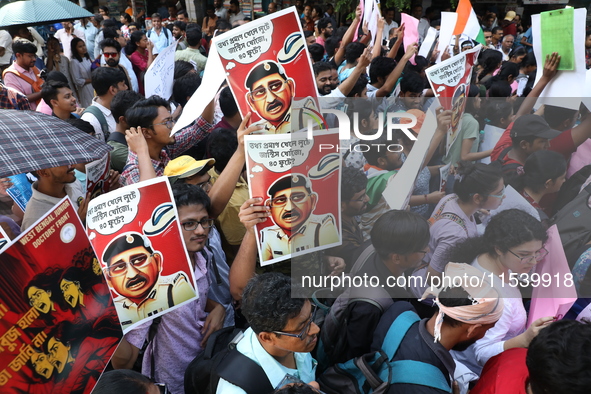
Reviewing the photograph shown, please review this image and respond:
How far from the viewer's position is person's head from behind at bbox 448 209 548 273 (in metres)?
1.93

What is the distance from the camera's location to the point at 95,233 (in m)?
1.82

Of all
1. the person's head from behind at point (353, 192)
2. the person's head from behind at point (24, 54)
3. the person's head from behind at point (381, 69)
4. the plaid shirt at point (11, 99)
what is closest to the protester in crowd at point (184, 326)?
the person's head from behind at point (353, 192)

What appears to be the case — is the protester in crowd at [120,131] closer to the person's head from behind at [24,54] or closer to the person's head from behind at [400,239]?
the person's head from behind at [400,239]

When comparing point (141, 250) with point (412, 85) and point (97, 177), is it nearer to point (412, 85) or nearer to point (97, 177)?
point (97, 177)

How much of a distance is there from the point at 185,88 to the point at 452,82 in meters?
2.47

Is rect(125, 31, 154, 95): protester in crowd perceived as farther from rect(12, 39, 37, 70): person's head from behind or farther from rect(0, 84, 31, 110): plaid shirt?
rect(0, 84, 31, 110): plaid shirt

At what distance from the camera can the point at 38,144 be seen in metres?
2.10

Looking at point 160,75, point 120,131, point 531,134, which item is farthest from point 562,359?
point 160,75

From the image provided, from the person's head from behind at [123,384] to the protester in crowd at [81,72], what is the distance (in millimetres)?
5636

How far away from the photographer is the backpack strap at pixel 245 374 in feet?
5.54

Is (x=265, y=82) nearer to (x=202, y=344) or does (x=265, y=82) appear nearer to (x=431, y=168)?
(x=431, y=168)

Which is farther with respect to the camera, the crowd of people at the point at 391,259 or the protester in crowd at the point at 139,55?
the protester in crowd at the point at 139,55

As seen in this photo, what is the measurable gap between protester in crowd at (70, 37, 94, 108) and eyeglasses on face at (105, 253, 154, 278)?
17.3 feet

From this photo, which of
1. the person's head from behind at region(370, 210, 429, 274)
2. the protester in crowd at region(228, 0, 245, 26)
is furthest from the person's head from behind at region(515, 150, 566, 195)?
the protester in crowd at region(228, 0, 245, 26)
